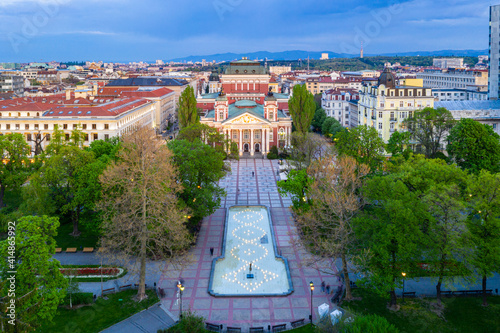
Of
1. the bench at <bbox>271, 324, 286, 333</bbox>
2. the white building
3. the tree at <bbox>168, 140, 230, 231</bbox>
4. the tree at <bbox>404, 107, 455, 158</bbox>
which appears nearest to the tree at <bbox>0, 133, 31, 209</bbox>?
the tree at <bbox>168, 140, 230, 231</bbox>

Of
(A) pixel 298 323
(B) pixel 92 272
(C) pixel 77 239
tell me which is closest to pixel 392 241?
(A) pixel 298 323

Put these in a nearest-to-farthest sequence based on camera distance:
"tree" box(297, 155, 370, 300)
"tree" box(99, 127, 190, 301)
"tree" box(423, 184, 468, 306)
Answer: "tree" box(423, 184, 468, 306)
"tree" box(297, 155, 370, 300)
"tree" box(99, 127, 190, 301)

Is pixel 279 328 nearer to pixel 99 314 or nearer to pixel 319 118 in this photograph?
pixel 99 314

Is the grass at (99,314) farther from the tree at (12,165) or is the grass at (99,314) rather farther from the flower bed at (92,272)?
the tree at (12,165)

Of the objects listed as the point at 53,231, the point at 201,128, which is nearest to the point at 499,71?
the point at 201,128

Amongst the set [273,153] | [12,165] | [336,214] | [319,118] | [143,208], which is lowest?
[336,214]

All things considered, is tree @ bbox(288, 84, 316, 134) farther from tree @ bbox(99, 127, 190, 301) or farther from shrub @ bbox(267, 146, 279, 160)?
tree @ bbox(99, 127, 190, 301)

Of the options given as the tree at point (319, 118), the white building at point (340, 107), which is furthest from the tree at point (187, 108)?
the white building at point (340, 107)
